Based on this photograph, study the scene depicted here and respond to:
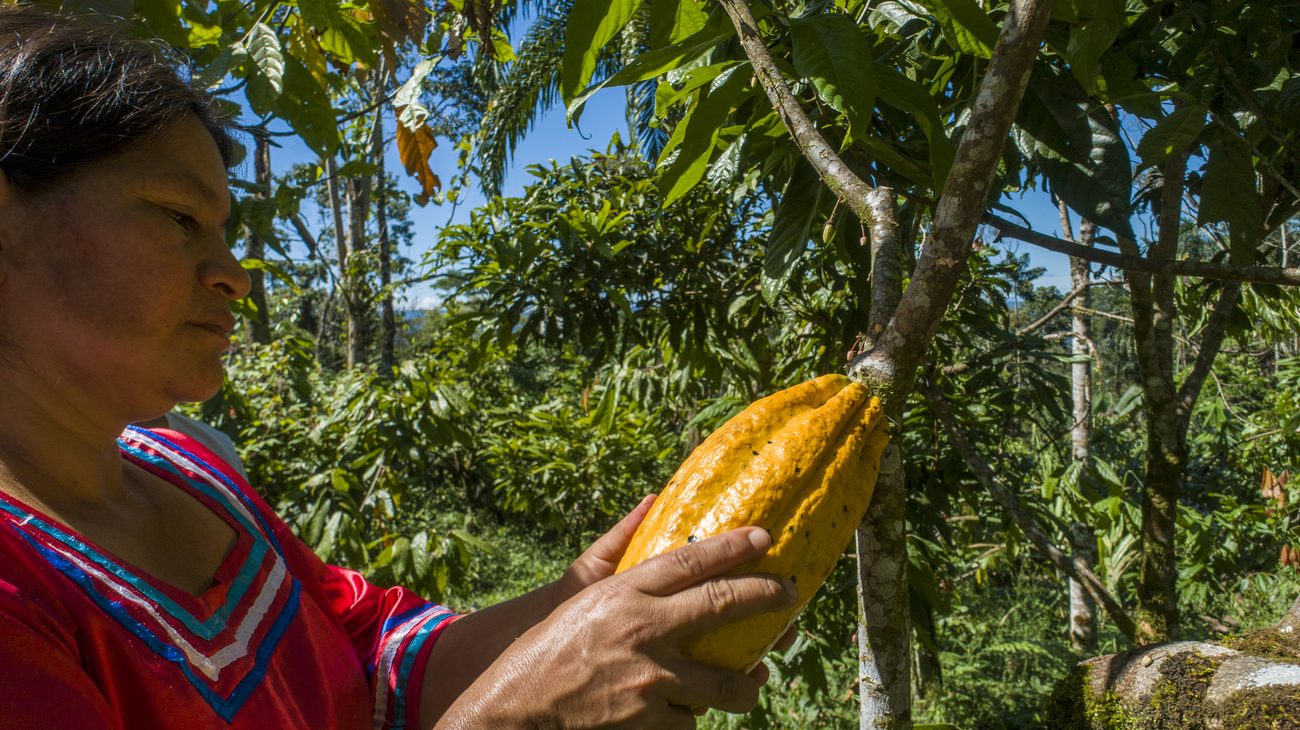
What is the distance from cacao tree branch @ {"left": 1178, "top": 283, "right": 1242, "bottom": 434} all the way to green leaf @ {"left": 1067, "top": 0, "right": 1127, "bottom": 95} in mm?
934

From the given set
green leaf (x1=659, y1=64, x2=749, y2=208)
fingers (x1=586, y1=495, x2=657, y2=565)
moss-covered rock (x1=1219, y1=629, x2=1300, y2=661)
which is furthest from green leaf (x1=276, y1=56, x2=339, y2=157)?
moss-covered rock (x1=1219, y1=629, x2=1300, y2=661)

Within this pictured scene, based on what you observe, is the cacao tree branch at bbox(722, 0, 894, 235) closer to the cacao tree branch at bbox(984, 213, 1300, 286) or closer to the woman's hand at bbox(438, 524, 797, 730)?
the cacao tree branch at bbox(984, 213, 1300, 286)

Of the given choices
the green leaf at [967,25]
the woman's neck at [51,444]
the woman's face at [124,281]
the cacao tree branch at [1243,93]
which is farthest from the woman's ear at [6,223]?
the cacao tree branch at [1243,93]

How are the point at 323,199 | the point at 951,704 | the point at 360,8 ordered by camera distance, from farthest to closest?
1. the point at 323,199
2. the point at 951,704
3. the point at 360,8

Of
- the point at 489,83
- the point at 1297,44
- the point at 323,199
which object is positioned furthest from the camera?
the point at 323,199

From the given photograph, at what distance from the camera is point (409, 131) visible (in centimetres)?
235

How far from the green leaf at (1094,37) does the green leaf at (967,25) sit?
10 centimetres

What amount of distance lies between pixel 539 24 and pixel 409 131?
4.30 meters

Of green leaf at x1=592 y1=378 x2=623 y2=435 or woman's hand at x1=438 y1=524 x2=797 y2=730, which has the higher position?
green leaf at x1=592 y1=378 x2=623 y2=435

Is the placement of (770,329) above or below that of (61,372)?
above

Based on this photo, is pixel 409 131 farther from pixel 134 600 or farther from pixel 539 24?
pixel 539 24

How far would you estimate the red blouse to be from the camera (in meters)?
0.62

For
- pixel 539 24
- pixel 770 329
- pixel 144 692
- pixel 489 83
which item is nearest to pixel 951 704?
pixel 770 329

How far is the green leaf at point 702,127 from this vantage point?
1004mm
